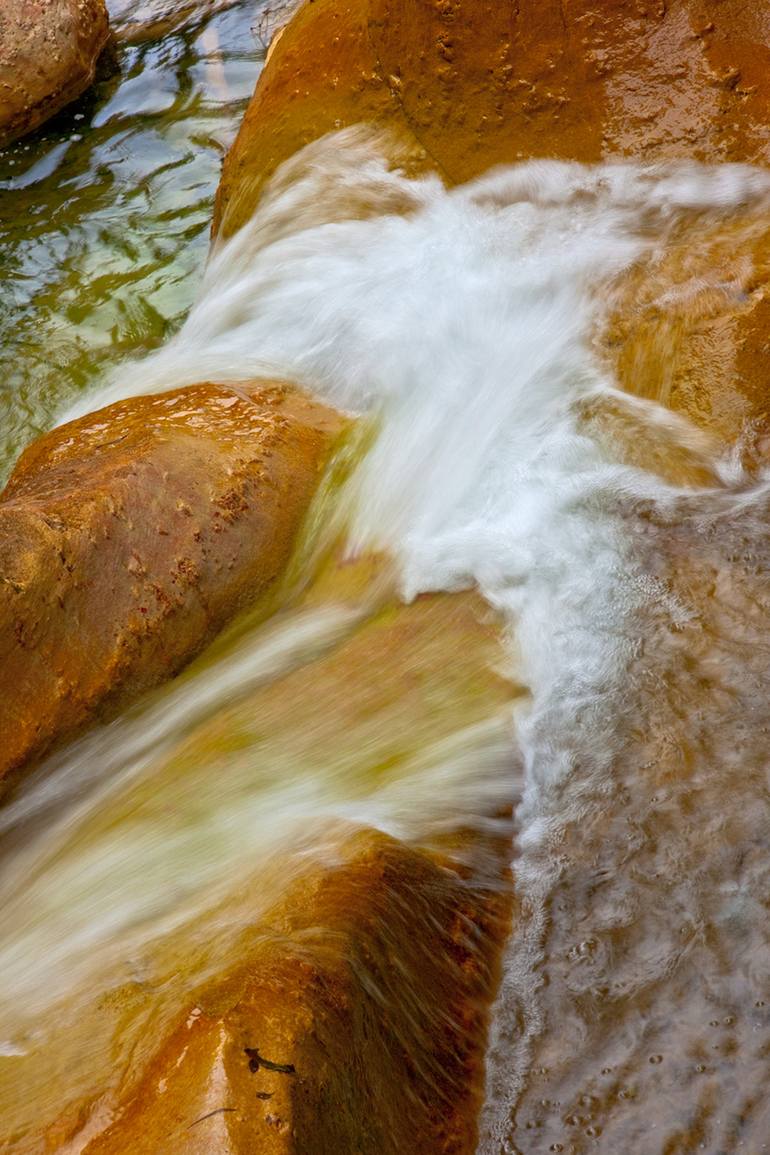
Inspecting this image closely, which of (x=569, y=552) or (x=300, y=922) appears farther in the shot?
(x=569, y=552)

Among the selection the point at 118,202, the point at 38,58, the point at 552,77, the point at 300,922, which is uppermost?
the point at 38,58

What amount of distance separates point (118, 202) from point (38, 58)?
148 cm

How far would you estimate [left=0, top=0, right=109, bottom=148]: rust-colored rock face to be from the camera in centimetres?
761

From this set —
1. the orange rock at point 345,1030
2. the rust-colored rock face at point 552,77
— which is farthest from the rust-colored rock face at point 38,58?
the orange rock at point 345,1030

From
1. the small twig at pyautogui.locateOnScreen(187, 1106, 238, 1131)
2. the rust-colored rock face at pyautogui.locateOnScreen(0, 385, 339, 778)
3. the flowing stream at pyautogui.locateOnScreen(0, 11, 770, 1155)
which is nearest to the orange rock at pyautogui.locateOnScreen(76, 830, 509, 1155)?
the small twig at pyautogui.locateOnScreen(187, 1106, 238, 1131)

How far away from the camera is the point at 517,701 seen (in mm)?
3436

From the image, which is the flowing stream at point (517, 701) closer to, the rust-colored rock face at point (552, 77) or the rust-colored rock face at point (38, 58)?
the rust-colored rock face at point (552, 77)

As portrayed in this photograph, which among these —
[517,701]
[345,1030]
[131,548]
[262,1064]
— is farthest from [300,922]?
[131,548]

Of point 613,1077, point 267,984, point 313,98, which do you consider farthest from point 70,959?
point 313,98

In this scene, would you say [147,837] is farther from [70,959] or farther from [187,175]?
[187,175]

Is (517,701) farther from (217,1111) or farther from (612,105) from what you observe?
(612,105)

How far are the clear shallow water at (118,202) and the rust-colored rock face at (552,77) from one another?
161 centimetres

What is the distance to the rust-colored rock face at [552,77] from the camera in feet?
15.0

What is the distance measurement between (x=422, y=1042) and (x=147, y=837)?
1001 mm
